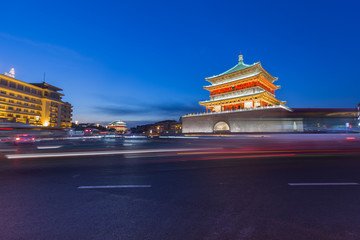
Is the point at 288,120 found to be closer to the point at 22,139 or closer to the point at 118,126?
the point at 22,139

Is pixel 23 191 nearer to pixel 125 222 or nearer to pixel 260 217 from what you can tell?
pixel 125 222

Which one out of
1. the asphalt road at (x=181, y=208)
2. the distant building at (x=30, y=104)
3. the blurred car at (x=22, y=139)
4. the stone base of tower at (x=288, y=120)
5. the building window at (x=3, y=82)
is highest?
the building window at (x=3, y=82)

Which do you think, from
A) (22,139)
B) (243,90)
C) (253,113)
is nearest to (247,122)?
(253,113)

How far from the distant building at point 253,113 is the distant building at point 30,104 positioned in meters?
51.1

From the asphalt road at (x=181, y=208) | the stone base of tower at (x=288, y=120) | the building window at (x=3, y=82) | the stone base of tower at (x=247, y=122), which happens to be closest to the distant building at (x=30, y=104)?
the building window at (x=3, y=82)

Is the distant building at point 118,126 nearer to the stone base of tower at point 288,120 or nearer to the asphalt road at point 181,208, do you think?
the stone base of tower at point 288,120

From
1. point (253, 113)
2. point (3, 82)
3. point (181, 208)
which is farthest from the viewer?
point (3, 82)

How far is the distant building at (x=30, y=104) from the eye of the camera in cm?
5112

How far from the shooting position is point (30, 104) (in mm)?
58656

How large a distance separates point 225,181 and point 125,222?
9.09ft

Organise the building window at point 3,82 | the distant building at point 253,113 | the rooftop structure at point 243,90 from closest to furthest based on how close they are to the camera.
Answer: the distant building at point 253,113 < the rooftop structure at point 243,90 < the building window at point 3,82

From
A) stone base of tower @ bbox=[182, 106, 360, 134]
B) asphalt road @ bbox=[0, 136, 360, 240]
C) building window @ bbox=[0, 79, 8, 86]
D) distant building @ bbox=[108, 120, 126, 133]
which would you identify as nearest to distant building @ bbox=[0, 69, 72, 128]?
building window @ bbox=[0, 79, 8, 86]

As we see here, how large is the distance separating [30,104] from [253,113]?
68.1 meters

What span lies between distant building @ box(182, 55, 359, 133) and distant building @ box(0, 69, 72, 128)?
2010 inches
